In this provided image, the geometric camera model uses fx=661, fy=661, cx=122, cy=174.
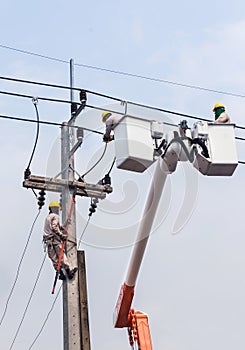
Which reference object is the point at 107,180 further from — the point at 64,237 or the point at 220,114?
the point at 220,114

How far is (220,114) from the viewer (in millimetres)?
6199

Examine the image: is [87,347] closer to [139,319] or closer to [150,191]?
[139,319]

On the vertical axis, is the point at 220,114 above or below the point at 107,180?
below

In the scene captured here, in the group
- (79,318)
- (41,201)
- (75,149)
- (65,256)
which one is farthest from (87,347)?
(75,149)

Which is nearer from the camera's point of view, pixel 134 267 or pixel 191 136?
pixel 191 136

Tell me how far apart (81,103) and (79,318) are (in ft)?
10.4

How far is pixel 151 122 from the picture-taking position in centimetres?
576

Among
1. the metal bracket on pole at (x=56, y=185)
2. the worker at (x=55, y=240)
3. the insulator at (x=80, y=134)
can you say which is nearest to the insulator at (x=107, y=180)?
the metal bracket on pole at (x=56, y=185)

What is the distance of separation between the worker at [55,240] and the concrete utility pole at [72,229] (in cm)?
9

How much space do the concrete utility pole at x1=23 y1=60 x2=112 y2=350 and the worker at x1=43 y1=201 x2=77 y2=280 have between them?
90 mm

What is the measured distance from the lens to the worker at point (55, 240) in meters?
9.15

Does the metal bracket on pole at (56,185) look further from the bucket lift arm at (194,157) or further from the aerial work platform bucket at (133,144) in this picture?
the aerial work platform bucket at (133,144)

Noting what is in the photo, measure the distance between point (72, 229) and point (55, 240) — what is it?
29 cm

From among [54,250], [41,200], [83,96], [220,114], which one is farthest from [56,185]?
[220,114]
